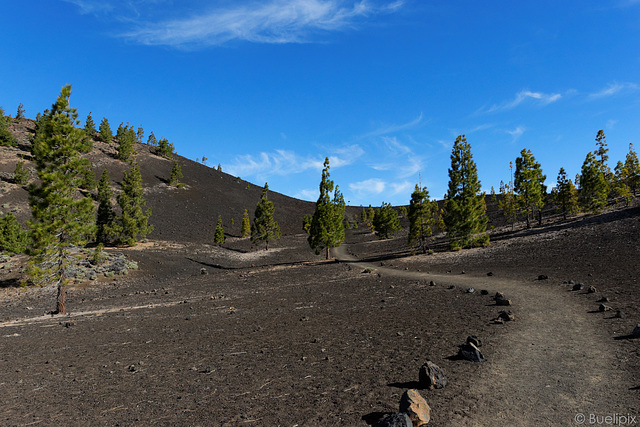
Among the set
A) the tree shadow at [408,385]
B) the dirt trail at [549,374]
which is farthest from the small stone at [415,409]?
the tree shadow at [408,385]

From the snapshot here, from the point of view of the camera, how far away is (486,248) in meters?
39.2

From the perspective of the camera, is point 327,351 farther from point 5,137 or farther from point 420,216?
point 5,137

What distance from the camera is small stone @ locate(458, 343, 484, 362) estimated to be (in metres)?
8.57

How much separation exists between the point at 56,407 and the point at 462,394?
927cm

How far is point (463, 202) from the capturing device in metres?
40.6

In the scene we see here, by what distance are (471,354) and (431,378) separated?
2379 mm

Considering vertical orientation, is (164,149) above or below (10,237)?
above

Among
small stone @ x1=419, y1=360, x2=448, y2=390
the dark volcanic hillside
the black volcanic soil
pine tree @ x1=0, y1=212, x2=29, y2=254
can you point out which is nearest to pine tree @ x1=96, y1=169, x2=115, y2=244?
pine tree @ x1=0, y1=212, x2=29, y2=254

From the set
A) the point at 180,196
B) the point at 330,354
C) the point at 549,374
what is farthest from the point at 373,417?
the point at 180,196

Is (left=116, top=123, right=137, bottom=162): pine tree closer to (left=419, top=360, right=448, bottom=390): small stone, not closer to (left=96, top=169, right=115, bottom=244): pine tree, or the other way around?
(left=96, top=169, right=115, bottom=244): pine tree

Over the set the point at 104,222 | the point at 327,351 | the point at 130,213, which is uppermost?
the point at 130,213

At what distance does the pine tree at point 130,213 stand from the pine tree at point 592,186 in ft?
239

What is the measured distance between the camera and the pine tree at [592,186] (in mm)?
49469

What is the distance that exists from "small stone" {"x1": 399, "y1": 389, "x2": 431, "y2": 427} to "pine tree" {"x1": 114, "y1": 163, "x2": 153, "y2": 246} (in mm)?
52662
